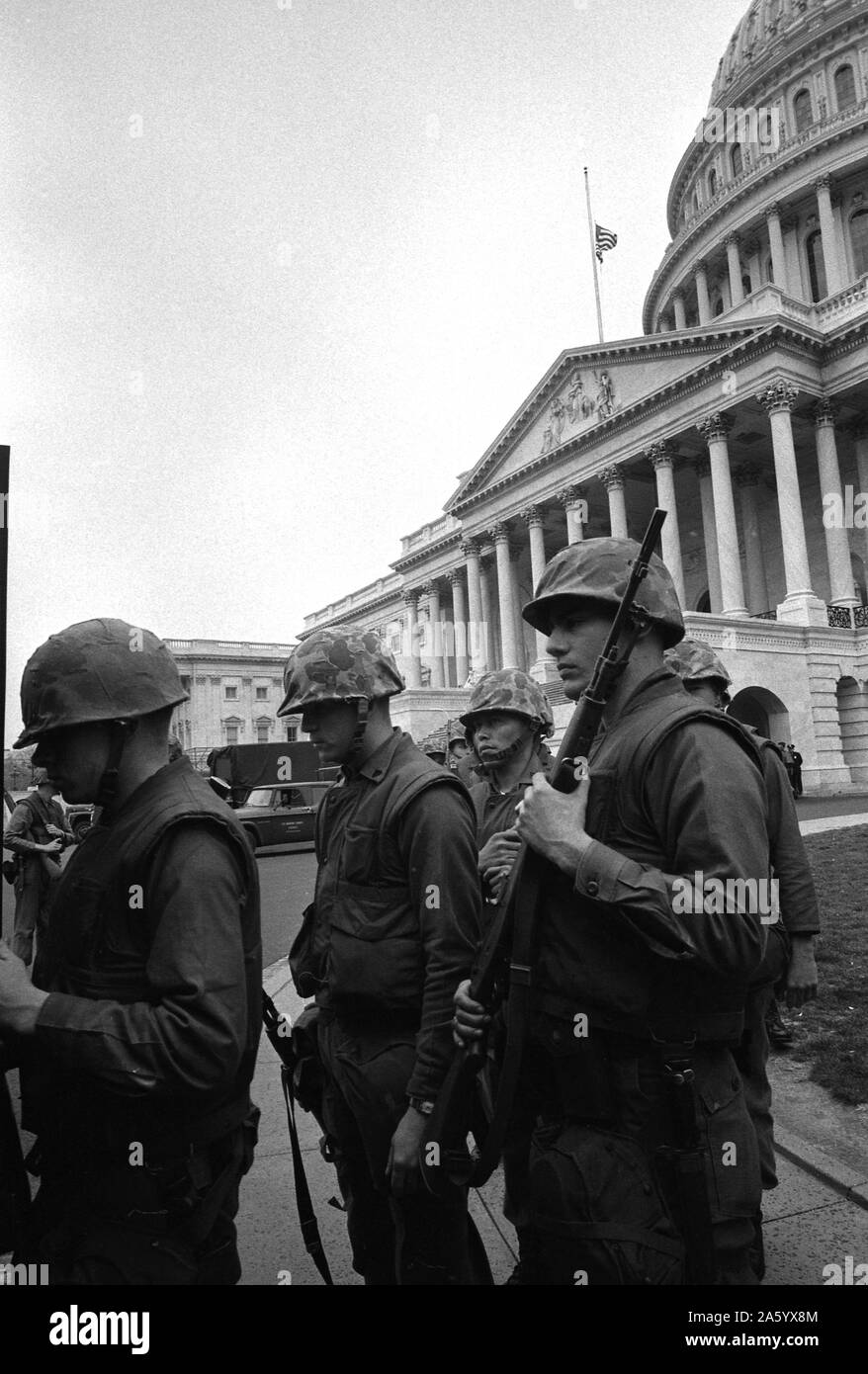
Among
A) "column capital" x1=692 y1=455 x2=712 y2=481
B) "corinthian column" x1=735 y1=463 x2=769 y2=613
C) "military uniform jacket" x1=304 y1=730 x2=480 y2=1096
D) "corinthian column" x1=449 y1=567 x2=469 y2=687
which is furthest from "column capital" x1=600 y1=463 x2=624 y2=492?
"military uniform jacket" x1=304 y1=730 x2=480 y2=1096

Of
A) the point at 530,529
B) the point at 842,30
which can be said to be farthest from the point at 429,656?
the point at 842,30

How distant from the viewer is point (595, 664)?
2.19 m

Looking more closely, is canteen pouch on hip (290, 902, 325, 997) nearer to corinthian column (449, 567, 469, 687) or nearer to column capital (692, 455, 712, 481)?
column capital (692, 455, 712, 481)

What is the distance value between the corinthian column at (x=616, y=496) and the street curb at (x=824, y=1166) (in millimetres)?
31514

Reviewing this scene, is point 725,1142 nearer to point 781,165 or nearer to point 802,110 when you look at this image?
point 781,165

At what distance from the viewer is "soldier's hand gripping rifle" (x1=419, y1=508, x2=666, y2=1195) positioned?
6.59ft

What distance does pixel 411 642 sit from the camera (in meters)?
52.6

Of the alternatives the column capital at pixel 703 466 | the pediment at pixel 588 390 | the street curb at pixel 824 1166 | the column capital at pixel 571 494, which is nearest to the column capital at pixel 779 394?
the pediment at pixel 588 390

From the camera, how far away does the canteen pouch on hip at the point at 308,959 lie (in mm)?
2781

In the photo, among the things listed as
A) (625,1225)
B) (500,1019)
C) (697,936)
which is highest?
(697,936)

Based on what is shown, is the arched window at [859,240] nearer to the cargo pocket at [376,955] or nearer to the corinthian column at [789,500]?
the corinthian column at [789,500]
